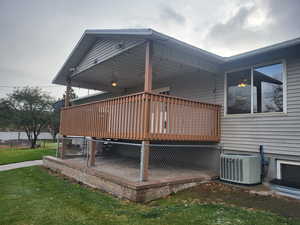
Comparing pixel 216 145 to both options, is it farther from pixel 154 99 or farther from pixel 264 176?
pixel 154 99

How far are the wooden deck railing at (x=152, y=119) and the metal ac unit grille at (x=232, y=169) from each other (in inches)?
35.5

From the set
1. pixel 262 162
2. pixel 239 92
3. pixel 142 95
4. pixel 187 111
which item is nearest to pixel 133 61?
pixel 142 95

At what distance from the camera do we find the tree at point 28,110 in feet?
66.2

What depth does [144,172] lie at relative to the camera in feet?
14.8

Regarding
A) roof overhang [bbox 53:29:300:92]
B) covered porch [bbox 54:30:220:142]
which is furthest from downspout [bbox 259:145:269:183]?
roof overhang [bbox 53:29:300:92]

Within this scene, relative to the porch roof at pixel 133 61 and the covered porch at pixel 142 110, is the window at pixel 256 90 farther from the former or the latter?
the porch roof at pixel 133 61

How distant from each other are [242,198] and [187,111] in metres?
2.46

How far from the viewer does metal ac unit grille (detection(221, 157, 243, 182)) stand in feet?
16.5

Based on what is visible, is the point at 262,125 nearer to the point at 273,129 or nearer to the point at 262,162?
the point at 273,129

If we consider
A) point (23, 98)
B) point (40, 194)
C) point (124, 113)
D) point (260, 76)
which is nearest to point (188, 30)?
point (260, 76)

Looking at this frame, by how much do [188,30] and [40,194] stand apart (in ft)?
44.7

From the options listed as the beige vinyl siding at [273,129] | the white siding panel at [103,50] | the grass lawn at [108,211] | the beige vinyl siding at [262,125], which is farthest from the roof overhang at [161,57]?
the grass lawn at [108,211]

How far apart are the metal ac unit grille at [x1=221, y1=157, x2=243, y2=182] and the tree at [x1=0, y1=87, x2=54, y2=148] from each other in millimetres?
19855

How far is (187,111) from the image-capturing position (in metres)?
5.56
